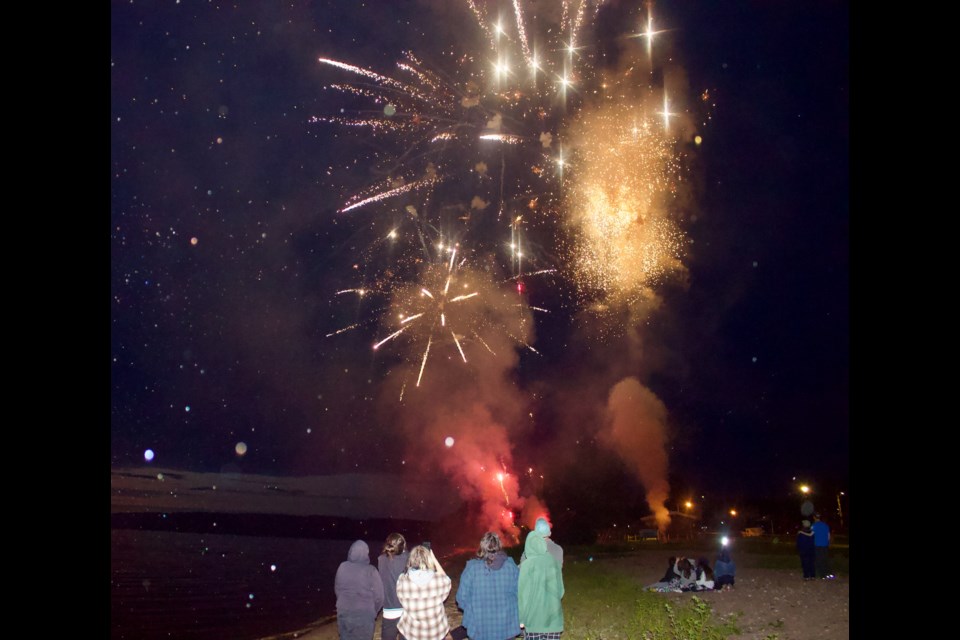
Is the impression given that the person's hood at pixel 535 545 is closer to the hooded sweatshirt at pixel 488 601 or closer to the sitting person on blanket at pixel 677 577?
the hooded sweatshirt at pixel 488 601

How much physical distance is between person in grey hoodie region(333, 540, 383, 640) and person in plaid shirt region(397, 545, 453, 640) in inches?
30.4

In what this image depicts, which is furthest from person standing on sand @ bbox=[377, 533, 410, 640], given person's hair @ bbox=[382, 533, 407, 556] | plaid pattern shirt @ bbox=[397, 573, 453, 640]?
plaid pattern shirt @ bbox=[397, 573, 453, 640]

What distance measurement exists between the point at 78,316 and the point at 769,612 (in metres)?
12.3

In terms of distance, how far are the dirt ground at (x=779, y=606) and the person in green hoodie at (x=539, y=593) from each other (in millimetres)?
3657

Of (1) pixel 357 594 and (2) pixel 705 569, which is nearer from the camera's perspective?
(1) pixel 357 594

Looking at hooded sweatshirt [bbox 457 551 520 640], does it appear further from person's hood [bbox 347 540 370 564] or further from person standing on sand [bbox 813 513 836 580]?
person standing on sand [bbox 813 513 836 580]

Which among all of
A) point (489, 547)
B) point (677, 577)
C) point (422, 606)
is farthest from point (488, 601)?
point (677, 577)

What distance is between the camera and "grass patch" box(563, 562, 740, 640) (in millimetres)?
10258

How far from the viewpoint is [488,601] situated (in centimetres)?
719

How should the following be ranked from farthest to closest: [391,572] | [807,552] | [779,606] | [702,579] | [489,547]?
[807,552]
[702,579]
[779,606]
[391,572]
[489,547]

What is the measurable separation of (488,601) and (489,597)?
0.04 metres

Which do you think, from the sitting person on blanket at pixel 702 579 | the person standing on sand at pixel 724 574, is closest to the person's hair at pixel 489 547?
the sitting person on blanket at pixel 702 579

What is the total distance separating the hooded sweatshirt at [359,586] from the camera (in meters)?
7.85

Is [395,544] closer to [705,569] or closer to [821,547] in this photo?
[705,569]
